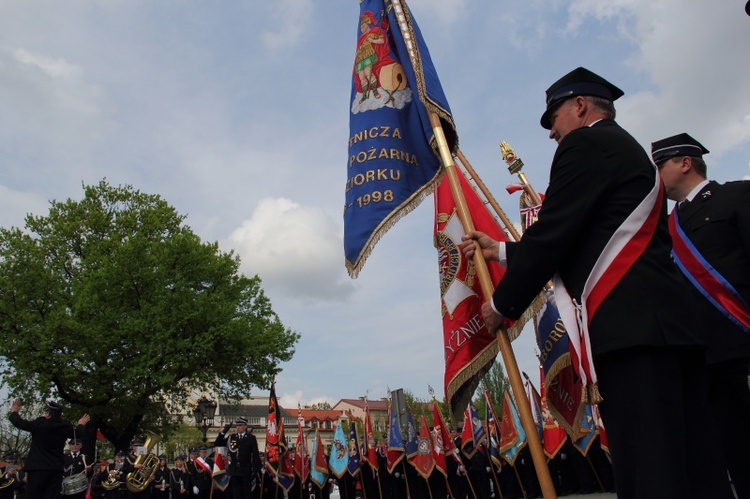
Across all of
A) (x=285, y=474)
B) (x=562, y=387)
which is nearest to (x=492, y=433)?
(x=285, y=474)

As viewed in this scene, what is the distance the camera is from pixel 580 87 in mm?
2566

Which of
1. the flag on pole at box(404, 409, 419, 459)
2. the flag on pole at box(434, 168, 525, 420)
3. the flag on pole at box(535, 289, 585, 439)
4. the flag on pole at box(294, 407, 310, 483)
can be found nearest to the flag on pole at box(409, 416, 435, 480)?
the flag on pole at box(404, 409, 419, 459)

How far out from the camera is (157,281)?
992 inches

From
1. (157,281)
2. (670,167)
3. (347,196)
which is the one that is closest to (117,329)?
(157,281)

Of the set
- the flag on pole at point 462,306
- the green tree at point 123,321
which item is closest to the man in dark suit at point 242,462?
the green tree at point 123,321

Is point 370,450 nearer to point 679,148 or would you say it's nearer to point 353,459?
point 353,459

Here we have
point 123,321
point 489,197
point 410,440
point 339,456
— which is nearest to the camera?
point 489,197

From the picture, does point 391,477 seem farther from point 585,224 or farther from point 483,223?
point 585,224

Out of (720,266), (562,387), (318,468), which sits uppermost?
(318,468)

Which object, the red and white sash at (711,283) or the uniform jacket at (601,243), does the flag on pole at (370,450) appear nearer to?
the red and white sash at (711,283)

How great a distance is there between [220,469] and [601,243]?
17473 mm

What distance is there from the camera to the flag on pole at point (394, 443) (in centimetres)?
1491

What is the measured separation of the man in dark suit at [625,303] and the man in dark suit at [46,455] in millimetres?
9377

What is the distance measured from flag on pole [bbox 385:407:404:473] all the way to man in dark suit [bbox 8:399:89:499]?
7.34m
